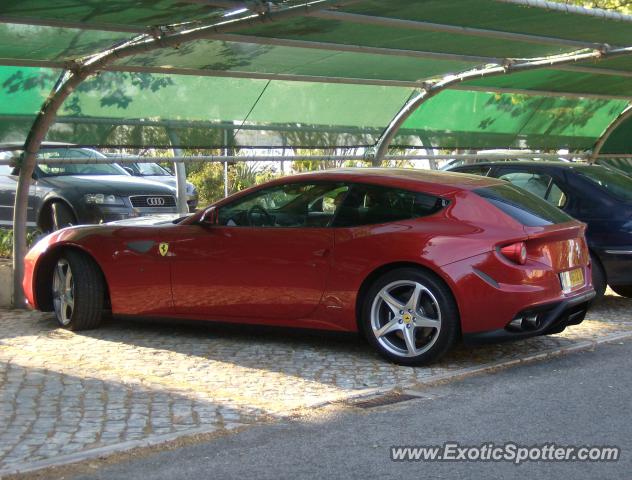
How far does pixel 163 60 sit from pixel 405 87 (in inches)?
149

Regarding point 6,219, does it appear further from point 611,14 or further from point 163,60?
point 611,14

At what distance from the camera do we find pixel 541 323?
278 inches

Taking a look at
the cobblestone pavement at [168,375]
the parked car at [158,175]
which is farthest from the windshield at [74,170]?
the cobblestone pavement at [168,375]

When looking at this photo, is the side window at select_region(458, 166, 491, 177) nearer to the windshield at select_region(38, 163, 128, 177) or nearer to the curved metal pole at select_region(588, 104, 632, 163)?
the windshield at select_region(38, 163, 128, 177)

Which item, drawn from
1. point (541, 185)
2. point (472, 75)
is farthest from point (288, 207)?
point (472, 75)

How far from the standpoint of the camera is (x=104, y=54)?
357 inches

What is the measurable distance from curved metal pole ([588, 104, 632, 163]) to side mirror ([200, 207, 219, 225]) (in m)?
9.77

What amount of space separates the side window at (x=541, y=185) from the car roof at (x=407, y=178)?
87.1 inches

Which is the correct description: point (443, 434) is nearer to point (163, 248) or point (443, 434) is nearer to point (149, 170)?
point (163, 248)

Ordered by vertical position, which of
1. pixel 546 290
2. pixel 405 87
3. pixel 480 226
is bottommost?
pixel 546 290

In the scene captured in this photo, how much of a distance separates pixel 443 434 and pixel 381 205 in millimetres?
2493

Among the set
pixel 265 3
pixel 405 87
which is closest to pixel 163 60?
pixel 265 3

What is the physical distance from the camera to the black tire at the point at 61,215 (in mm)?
13266

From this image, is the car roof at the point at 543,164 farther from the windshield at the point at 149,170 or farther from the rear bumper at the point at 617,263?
the windshield at the point at 149,170
